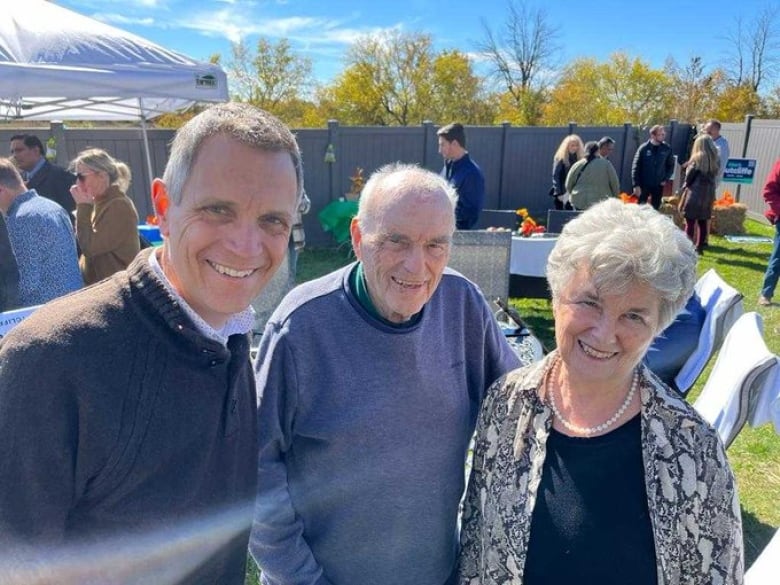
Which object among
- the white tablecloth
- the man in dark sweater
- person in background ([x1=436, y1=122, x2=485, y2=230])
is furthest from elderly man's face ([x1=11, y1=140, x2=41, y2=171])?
the man in dark sweater

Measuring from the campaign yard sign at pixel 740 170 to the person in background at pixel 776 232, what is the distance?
6.19 metres

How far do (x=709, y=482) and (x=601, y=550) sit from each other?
0.30 metres

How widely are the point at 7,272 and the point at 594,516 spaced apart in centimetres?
313

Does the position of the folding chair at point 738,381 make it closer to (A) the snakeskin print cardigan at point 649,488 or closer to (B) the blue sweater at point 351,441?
(A) the snakeskin print cardigan at point 649,488

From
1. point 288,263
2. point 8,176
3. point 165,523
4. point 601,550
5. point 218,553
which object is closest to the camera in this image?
point 165,523

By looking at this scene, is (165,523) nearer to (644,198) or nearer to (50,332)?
(50,332)

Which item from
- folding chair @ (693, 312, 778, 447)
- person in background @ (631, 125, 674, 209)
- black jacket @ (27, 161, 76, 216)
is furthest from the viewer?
person in background @ (631, 125, 674, 209)

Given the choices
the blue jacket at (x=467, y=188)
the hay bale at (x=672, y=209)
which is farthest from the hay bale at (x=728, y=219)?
the blue jacket at (x=467, y=188)

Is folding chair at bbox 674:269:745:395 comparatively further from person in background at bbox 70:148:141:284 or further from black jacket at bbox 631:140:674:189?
black jacket at bbox 631:140:674:189

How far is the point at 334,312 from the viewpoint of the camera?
4.82ft

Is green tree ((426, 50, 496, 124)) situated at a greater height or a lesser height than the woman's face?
greater

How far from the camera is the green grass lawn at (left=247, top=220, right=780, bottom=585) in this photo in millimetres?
3221

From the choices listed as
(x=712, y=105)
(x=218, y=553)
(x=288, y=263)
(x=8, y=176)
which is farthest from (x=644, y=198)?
(x=712, y=105)

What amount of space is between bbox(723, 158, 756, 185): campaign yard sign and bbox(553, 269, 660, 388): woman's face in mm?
12886
